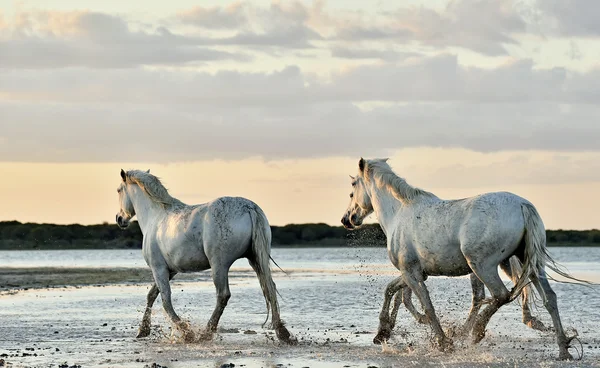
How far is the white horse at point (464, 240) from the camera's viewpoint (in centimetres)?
1018

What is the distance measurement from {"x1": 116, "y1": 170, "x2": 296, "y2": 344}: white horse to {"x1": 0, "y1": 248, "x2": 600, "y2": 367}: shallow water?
0.48 metres

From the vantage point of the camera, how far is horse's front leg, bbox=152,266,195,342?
12.4 m

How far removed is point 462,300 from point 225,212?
9471mm

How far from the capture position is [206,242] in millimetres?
12422

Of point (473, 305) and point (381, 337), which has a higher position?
point (473, 305)

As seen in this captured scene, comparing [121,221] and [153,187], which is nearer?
[153,187]

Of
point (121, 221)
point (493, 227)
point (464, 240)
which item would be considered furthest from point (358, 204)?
point (121, 221)

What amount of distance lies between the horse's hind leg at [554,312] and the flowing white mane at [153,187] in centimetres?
529

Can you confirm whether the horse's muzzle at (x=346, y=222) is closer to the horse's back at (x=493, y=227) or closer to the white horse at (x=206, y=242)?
the white horse at (x=206, y=242)

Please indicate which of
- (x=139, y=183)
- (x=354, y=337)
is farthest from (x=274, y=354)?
(x=139, y=183)

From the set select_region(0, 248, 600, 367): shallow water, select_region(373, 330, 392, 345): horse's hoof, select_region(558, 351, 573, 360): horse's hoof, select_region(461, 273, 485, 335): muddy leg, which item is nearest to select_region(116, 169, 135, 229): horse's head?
select_region(0, 248, 600, 367): shallow water

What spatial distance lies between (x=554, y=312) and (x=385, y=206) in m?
2.52

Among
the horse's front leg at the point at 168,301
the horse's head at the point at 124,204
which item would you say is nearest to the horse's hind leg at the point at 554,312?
the horse's front leg at the point at 168,301

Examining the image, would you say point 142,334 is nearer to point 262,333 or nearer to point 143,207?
point 262,333
